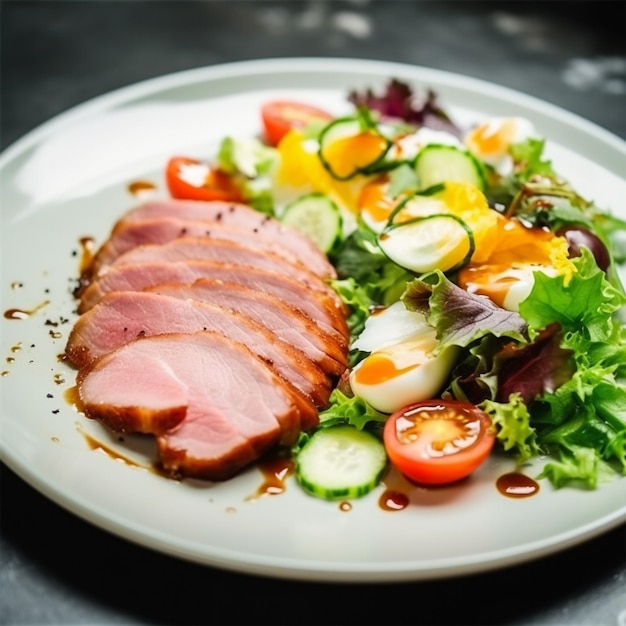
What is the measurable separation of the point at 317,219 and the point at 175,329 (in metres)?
1.14

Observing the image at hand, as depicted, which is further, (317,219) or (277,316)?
(317,219)

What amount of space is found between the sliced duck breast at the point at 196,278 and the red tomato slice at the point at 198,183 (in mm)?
880

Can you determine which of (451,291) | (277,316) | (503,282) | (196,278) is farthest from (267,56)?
(451,291)

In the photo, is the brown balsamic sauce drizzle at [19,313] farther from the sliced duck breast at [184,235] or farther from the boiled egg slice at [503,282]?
the boiled egg slice at [503,282]

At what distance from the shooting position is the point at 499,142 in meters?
5.15

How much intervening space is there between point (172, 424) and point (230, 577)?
61 centimetres

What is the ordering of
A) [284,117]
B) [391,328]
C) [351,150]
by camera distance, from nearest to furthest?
[391,328] < [351,150] < [284,117]

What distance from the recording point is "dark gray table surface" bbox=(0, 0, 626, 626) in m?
3.22

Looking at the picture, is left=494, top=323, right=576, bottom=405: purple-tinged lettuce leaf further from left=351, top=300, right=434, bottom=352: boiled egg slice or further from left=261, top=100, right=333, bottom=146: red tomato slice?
left=261, top=100, right=333, bottom=146: red tomato slice

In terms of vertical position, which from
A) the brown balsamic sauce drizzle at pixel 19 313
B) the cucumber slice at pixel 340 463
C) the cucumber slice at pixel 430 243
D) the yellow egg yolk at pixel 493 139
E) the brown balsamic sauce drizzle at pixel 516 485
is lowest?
the brown balsamic sauce drizzle at pixel 19 313

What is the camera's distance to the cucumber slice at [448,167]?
4.86m

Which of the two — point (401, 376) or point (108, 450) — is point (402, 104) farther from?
point (108, 450)

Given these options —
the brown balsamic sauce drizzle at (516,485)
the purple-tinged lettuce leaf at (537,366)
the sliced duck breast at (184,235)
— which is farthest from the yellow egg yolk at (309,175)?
the brown balsamic sauce drizzle at (516,485)

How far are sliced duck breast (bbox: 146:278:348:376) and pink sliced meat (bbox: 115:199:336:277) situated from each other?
20.7 inches
